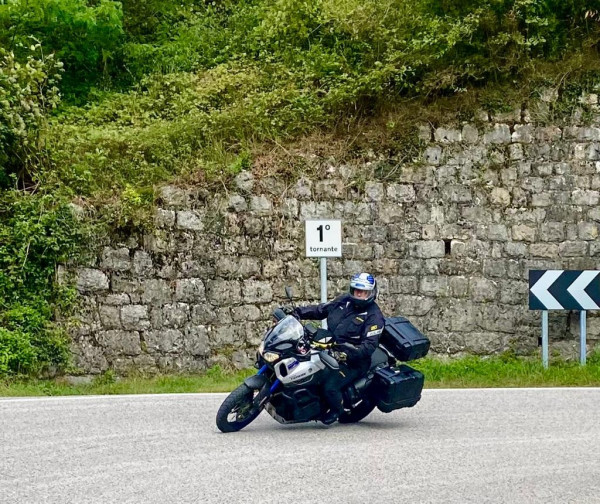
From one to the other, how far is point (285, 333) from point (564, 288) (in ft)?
25.2

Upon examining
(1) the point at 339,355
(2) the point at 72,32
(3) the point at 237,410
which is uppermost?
(2) the point at 72,32

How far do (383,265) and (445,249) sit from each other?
1047 mm

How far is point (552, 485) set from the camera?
7.56m

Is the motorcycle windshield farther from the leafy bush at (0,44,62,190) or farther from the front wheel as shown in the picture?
the leafy bush at (0,44,62,190)

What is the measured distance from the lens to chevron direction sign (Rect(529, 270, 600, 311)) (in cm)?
1600

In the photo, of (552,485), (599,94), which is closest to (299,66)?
(599,94)

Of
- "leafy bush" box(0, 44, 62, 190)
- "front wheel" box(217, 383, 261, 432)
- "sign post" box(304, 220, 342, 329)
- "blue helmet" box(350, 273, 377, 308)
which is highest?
"leafy bush" box(0, 44, 62, 190)

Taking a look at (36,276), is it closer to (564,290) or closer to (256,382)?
(256,382)

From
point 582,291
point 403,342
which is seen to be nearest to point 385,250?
point 582,291

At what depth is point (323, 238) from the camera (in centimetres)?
1484

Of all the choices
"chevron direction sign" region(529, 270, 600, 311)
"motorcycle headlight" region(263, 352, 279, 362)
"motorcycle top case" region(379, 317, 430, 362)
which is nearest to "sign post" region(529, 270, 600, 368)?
"chevron direction sign" region(529, 270, 600, 311)

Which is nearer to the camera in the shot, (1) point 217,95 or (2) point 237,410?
(2) point 237,410

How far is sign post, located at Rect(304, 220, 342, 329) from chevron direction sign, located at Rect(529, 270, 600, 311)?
3.35 m

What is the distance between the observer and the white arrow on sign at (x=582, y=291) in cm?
1599
